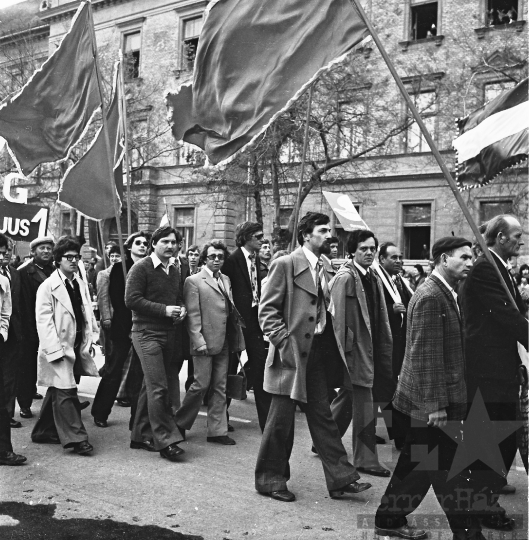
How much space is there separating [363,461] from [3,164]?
85.6ft

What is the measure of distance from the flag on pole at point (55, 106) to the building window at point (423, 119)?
1756 centimetres

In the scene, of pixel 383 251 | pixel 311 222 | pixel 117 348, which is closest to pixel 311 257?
pixel 311 222

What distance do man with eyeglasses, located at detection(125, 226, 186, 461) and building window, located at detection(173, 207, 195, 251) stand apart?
28960 mm

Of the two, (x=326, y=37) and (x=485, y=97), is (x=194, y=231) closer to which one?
(x=485, y=97)

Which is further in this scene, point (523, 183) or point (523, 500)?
point (523, 183)

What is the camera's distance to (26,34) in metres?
35.4

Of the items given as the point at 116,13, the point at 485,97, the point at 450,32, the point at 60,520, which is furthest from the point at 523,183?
the point at 116,13

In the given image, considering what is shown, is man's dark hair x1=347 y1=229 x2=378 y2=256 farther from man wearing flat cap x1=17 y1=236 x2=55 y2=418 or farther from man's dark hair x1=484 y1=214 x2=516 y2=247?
man wearing flat cap x1=17 y1=236 x2=55 y2=418

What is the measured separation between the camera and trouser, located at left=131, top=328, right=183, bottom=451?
6.17 m

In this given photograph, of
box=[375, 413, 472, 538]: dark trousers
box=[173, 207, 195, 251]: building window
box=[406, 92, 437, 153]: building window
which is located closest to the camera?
box=[375, 413, 472, 538]: dark trousers

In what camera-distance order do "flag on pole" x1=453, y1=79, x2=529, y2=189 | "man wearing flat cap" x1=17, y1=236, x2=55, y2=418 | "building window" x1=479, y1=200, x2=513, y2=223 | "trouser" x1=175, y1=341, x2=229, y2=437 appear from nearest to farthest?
"flag on pole" x1=453, y1=79, x2=529, y2=189
"trouser" x1=175, y1=341, x2=229, y2=437
"man wearing flat cap" x1=17, y1=236, x2=55, y2=418
"building window" x1=479, y1=200, x2=513, y2=223

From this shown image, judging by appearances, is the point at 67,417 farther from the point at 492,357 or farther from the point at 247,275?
the point at 492,357

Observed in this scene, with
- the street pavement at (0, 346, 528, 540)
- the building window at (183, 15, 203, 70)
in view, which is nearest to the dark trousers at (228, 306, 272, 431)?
the street pavement at (0, 346, 528, 540)

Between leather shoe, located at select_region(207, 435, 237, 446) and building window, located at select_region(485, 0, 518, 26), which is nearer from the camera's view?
leather shoe, located at select_region(207, 435, 237, 446)
